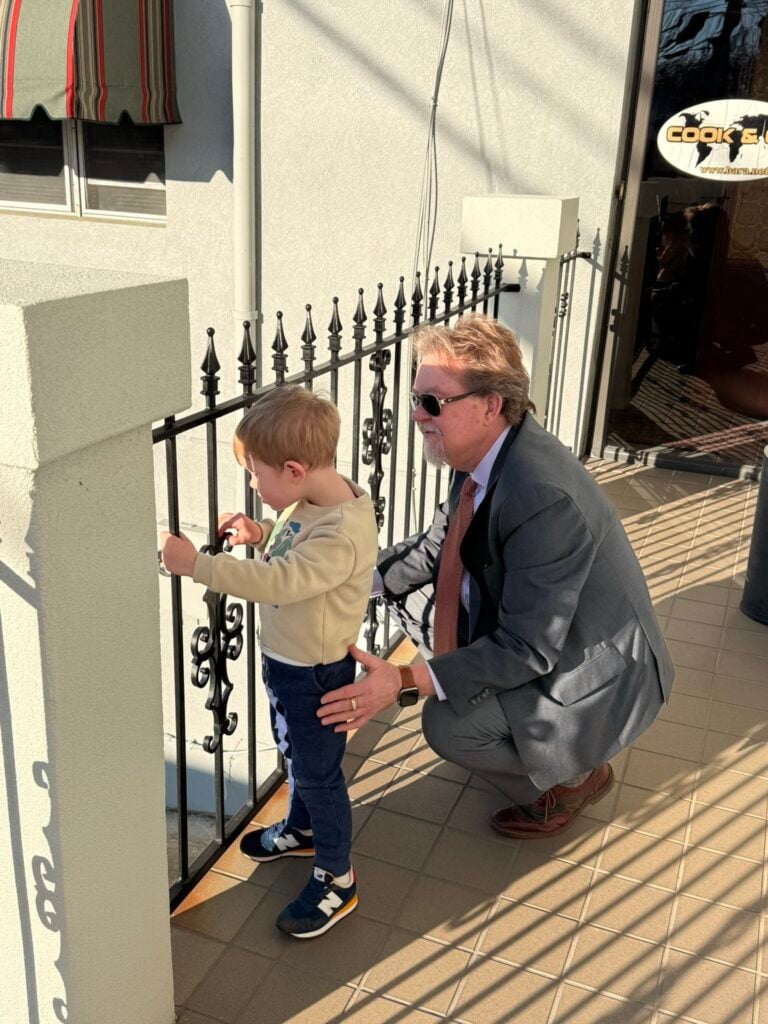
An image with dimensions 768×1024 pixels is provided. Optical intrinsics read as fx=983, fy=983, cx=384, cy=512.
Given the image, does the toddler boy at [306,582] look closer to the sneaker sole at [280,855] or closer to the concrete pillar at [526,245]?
the sneaker sole at [280,855]

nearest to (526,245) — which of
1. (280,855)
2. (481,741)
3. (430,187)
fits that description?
(430,187)

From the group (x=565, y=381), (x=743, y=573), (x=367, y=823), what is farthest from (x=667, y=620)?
(x=565, y=381)

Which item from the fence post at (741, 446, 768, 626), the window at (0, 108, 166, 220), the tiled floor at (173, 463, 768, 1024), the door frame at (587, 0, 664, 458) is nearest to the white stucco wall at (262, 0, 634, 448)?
the door frame at (587, 0, 664, 458)

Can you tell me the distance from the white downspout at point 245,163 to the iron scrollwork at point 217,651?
476 centimetres

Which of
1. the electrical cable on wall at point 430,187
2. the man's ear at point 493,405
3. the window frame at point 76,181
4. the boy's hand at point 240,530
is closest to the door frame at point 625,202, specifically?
the electrical cable on wall at point 430,187

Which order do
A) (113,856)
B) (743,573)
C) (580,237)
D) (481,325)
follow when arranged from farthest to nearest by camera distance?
(580,237)
(743,573)
(481,325)
(113,856)

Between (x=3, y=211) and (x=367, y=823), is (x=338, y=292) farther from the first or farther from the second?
(x=367, y=823)

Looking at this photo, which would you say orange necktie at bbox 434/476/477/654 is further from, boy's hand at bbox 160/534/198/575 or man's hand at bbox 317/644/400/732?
boy's hand at bbox 160/534/198/575

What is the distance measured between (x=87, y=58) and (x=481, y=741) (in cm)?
580

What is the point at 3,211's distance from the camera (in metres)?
8.00

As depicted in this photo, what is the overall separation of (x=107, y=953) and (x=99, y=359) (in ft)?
3.81

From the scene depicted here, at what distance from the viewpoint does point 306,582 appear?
2156 millimetres

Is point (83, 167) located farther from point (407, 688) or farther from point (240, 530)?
point (407, 688)

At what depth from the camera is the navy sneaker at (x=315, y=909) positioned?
2.46 meters
